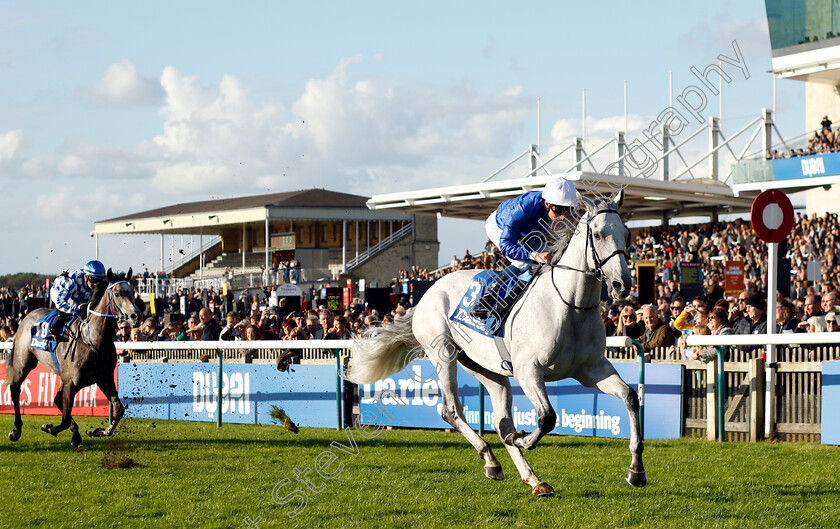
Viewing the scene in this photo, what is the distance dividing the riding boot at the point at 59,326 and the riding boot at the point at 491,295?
5.16 meters

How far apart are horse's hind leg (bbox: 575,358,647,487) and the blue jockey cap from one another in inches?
224

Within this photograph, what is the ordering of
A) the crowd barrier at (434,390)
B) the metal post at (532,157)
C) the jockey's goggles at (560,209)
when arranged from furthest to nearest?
the metal post at (532,157) < the crowd barrier at (434,390) < the jockey's goggles at (560,209)

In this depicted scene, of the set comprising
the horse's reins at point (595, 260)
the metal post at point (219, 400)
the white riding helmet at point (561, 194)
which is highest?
the white riding helmet at point (561, 194)

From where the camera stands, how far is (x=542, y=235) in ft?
18.7

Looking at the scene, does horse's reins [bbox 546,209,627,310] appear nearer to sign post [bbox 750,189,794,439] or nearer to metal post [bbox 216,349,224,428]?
sign post [bbox 750,189,794,439]

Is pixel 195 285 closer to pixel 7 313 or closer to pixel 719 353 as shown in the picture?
pixel 7 313

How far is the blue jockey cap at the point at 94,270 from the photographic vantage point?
9258 millimetres

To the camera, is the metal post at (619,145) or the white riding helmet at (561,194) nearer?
the white riding helmet at (561,194)

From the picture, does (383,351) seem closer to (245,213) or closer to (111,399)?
(111,399)

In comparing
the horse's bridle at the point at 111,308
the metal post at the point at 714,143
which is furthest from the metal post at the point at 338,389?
the metal post at the point at 714,143

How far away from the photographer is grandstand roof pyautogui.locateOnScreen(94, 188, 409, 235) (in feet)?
136

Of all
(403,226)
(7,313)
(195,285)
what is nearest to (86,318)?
(7,313)

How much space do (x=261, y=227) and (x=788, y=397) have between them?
40934 millimetres

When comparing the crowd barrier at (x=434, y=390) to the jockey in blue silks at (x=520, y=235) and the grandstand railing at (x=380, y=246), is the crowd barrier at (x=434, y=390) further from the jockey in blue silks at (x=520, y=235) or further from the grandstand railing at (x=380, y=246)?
the grandstand railing at (x=380, y=246)
